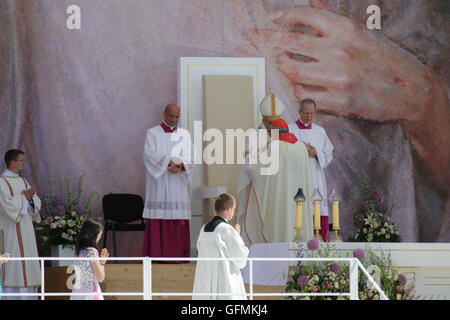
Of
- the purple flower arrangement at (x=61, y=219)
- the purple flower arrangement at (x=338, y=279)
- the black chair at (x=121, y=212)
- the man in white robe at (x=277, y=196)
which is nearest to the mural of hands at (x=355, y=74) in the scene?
the man in white robe at (x=277, y=196)

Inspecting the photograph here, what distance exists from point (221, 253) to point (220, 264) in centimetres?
16

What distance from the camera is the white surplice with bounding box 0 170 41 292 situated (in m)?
10.4

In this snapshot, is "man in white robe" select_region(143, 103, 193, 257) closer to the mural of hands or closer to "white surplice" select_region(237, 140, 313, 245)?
"white surplice" select_region(237, 140, 313, 245)

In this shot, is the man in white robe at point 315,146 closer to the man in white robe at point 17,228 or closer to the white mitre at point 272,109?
the white mitre at point 272,109

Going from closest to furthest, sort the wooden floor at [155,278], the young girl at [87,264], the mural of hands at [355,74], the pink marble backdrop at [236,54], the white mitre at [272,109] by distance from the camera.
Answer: the young girl at [87,264]
the wooden floor at [155,278]
the white mitre at [272,109]
the pink marble backdrop at [236,54]
the mural of hands at [355,74]

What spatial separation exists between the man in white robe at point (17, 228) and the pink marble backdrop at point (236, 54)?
1.40m

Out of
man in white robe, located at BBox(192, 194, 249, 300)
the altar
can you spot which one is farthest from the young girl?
the altar

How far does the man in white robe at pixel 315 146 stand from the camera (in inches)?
436

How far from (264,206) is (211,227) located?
2.38m

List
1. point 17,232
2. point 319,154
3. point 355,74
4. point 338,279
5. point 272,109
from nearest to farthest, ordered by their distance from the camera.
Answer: point 338,279 < point 17,232 < point 272,109 < point 319,154 < point 355,74

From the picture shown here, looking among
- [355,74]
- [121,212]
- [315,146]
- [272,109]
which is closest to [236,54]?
[355,74]

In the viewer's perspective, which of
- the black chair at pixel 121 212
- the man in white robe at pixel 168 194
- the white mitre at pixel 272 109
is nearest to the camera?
the white mitre at pixel 272 109

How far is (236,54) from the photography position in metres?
12.5

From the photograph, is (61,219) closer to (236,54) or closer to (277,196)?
(277,196)
